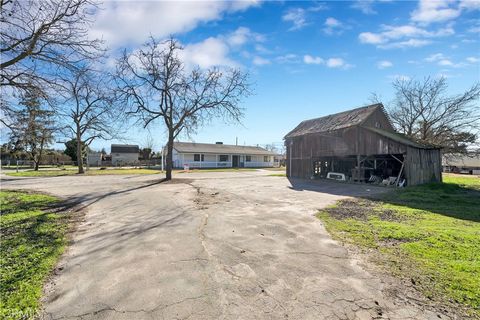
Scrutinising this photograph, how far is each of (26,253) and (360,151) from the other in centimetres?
2066

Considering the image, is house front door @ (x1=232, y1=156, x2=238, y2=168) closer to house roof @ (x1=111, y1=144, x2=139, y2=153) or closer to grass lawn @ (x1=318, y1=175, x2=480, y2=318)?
house roof @ (x1=111, y1=144, x2=139, y2=153)

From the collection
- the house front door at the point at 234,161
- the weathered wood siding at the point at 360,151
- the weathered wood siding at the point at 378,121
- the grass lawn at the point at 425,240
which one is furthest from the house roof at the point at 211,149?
the grass lawn at the point at 425,240

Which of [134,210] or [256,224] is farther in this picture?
[134,210]

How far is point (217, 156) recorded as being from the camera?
46.4 meters

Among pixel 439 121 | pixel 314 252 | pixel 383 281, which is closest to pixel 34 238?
pixel 314 252

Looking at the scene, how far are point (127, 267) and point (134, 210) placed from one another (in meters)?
5.29

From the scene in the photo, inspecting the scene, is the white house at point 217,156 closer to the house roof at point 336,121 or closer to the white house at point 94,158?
the house roof at point 336,121

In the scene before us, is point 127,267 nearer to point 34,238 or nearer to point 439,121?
point 34,238

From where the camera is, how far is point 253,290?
364 centimetres

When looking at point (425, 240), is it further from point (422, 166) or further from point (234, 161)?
point (234, 161)

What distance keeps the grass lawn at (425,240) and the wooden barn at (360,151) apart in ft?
23.3

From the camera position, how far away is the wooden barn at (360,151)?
18391mm

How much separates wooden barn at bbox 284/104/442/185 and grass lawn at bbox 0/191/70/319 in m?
19.4

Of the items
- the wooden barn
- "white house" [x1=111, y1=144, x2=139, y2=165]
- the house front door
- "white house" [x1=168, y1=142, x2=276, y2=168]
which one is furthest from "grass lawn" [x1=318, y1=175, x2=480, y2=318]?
"white house" [x1=111, y1=144, x2=139, y2=165]
